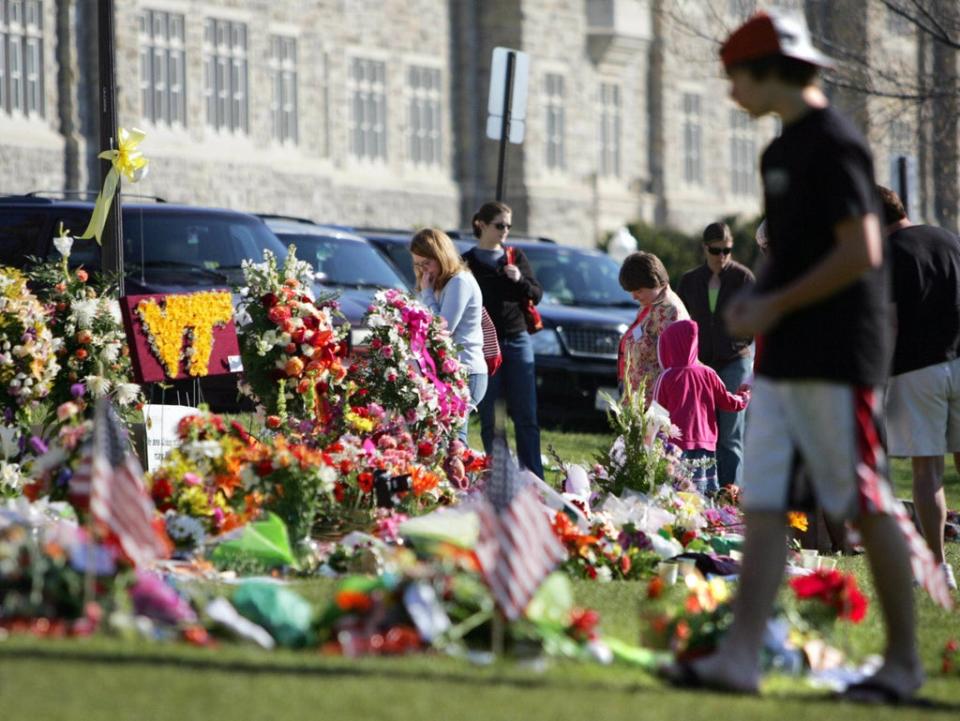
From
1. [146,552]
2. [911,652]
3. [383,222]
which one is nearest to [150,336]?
[146,552]

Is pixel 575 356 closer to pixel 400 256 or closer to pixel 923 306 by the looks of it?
pixel 400 256

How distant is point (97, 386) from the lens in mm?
9016

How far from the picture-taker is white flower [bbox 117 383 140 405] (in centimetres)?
902

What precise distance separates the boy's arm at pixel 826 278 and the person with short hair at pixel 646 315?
486cm

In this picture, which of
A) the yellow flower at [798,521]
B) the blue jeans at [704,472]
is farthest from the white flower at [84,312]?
the yellow flower at [798,521]

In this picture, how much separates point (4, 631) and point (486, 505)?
1.42m

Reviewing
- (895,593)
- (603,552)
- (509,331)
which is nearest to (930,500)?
(603,552)

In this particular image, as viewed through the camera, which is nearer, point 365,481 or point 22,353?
point 365,481

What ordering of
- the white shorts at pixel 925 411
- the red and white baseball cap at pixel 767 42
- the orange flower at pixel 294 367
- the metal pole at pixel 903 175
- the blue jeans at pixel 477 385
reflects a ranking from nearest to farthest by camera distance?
1. the red and white baseball cap at pixel 767 42
2. the white shorts at pixel 925 411
3. the orange flower at pixel 294 367
4. the blue jeans at pixel 477 385
5. the metal pole at pixel 903 175

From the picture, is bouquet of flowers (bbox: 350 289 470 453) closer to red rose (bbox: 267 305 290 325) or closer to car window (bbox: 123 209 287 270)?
red rose (bbox: 267 305 290 325)

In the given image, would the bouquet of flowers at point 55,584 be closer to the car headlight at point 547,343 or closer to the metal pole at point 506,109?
the metal pole at point 506,109

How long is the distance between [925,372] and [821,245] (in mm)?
2811

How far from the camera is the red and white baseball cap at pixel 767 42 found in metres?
5.25

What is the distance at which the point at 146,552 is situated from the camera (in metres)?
5.38
